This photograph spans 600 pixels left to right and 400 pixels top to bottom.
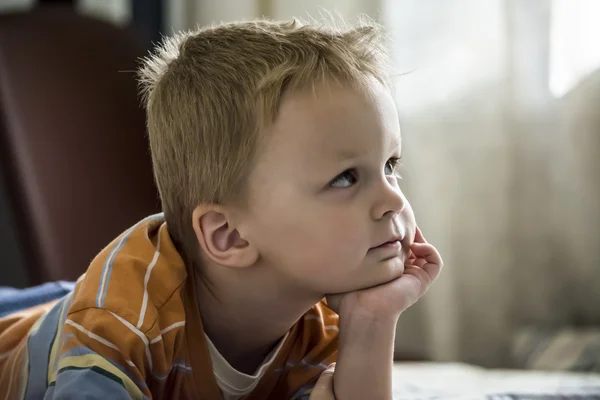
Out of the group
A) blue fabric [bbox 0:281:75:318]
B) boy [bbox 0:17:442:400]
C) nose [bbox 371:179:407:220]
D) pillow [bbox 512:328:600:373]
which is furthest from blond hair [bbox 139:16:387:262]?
pillow [bbox 512:328:600:373]

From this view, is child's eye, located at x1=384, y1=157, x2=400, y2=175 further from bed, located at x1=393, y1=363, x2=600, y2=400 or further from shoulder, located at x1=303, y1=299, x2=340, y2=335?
bed, located at x1=393, y1=363, x2=600, y2=400

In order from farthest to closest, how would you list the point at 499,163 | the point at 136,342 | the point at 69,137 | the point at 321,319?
the point at 69,137, the point at 499,163, the point at 321,319, the point at 136,342

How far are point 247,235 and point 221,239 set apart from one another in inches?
1.3

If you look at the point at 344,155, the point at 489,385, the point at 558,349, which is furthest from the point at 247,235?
the point at 558,349

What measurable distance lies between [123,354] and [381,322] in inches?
11.3

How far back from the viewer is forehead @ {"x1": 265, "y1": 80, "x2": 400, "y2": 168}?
84cm

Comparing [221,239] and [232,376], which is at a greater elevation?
[221,239]

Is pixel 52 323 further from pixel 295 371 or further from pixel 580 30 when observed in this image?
pixel 580 30

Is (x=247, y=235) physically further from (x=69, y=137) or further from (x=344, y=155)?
(x=69, y=137)

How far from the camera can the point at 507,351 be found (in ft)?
5.61

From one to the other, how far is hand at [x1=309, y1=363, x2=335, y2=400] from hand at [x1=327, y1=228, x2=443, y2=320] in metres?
0.08

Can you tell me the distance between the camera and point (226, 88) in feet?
2.87

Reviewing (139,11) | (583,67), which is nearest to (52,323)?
(583,67)

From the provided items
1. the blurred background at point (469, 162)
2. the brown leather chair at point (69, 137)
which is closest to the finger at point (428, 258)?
the blurred background at point (469, 162)
